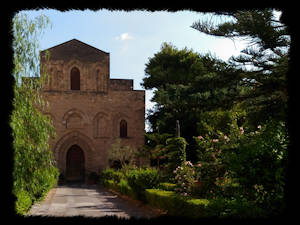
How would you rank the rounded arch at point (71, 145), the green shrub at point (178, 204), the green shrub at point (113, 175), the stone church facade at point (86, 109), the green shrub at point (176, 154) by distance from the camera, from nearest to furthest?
the green shrub at point (178, 204)
the green shrub at point (176, 154)
the green shrub at point (113, 175)
the rounded arch at point (71, 145)
the stone church facade at point (86, 109)

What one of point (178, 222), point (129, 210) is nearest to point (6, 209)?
A: point (178, 222)

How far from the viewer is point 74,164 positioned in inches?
1025

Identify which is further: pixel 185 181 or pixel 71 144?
pixel 71 144

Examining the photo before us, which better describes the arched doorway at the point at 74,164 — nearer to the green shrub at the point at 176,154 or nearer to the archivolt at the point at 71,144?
the archivolt at the point at 71,144

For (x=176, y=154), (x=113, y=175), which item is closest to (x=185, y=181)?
(x=176, y=154)

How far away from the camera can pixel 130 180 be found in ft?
48.7

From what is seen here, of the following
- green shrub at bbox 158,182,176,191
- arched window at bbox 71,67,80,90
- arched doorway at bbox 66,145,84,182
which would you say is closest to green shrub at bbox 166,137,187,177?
green shrub at bbox 158,182,176,191

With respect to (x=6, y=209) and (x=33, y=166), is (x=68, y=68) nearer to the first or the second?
(x=33, y=166)

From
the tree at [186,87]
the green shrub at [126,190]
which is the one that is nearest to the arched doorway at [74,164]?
the tree at [186,87]

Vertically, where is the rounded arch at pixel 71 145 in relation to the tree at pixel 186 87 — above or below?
below

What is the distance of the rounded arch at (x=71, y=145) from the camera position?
2531 cm

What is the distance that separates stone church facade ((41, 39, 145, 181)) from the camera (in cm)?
2577

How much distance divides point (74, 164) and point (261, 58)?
21.9 m

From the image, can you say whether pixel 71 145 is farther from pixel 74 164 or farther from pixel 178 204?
pixel 178 204
